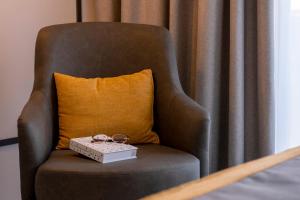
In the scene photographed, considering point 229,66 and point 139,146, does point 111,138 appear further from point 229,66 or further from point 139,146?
point 229,66

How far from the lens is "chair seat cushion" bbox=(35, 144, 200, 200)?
1.29m

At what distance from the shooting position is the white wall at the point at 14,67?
2.09 m

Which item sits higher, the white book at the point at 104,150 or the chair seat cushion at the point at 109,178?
A: the white book at the point at 104,150

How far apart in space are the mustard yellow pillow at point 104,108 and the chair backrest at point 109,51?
108 millimetres

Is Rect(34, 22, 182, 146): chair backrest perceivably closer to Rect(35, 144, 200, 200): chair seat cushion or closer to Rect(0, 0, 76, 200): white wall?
Rect(0, 0, 76, 200): white wall

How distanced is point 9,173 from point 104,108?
31.3 inches

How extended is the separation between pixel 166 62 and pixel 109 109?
38 cm

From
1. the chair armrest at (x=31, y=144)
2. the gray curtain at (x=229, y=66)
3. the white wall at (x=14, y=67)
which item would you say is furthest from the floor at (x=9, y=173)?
the gray curtain at (x=229, y=66)

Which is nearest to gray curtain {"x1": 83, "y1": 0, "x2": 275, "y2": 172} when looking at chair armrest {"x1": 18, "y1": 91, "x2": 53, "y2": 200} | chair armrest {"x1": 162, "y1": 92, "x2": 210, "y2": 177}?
chair armrest {"x1": 162, "y1": 92, "x2": 210, "y2": 177}

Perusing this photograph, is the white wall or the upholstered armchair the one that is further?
the white wall

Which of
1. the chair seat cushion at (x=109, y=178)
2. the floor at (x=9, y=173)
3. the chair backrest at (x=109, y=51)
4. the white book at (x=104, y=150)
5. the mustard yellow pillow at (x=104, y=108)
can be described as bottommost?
the floor at (x=9, y=173)

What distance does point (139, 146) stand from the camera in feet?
5.56

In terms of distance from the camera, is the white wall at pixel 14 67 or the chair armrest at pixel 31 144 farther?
the white wall at pixel 14 67

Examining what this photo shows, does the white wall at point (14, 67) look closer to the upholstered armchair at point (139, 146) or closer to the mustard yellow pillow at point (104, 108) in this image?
the upholstered armchair at point (139, 146)
